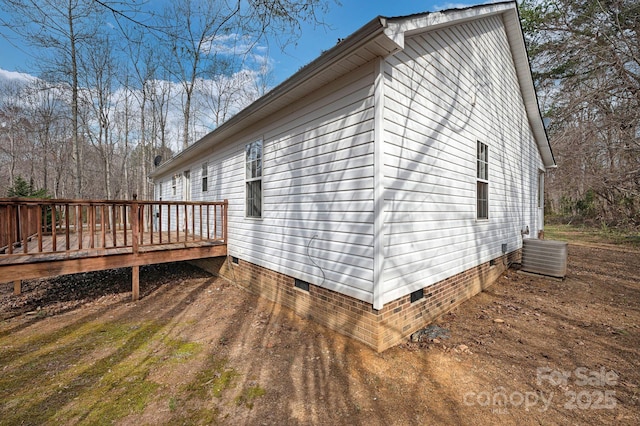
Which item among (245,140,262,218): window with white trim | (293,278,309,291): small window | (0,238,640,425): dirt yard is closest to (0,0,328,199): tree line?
(245,140,262,218): window with white trim

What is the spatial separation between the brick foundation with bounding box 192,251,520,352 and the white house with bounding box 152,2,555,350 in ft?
0.07

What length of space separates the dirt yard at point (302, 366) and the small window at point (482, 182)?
181cm

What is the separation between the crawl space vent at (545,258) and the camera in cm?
642

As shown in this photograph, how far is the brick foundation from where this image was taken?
3428 mm

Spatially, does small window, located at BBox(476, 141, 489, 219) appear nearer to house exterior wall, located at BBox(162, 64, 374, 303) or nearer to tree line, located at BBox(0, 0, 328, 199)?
house exterior wall, located at BBox(162, 64, 374, 303)

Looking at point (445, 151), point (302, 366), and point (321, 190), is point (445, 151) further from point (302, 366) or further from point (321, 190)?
point (302, 366)

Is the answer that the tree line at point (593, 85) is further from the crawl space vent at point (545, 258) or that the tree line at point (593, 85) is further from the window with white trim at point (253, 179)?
the window with white trim at point (253, 179)

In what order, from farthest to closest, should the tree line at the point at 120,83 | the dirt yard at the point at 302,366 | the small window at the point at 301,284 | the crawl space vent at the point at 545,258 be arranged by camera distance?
1. the crawl space vent at the point at 545,258
2. the small window at the point at 301,284
3. the tree line at the point at 120,83
4. the dirt yard at the point at 302,366

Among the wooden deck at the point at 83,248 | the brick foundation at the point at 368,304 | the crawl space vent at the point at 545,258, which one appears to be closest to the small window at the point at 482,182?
the brick foundation at the point at 368,304

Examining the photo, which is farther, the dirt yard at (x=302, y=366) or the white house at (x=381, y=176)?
the white house at (x=381, y=176)

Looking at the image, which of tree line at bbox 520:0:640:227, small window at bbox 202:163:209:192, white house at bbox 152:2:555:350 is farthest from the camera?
tree line at bbox 520:0:640:227

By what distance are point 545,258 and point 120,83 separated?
24.1m

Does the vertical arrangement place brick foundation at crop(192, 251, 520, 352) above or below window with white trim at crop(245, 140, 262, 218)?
below

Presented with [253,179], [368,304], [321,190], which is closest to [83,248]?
[253,179]
